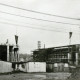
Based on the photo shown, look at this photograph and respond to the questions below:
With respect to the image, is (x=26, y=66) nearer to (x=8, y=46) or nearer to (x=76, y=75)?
(x=8, y=46)

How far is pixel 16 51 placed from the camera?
71.0 metres

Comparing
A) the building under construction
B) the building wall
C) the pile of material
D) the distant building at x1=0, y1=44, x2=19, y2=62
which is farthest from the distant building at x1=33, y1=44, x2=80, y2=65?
the pile of material

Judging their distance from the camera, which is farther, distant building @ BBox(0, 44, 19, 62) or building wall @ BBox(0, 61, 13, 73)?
distant building @ BBox(0, 44, 19, 62)

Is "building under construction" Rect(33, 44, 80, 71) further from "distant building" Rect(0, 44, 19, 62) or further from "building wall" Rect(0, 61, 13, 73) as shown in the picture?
"building wall" Rect(0, 61, 13, 73)

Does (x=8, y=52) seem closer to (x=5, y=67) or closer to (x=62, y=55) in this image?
(x=5, y=67)

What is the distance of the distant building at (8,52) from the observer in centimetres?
6745

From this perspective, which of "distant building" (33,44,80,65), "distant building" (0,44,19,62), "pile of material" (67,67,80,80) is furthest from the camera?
"distant building" (33,44,80,65)

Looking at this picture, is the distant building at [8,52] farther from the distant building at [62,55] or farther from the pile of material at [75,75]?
the pile of material at [75,75]

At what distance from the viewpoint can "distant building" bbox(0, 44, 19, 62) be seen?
2656 inches

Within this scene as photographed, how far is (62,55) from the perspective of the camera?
2800 inches

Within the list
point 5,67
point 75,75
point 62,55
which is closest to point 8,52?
point 5,67

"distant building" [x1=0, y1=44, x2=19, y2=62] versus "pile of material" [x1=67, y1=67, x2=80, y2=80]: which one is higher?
"distant building" [x1=0, y1=44, x2=19, y2=62]

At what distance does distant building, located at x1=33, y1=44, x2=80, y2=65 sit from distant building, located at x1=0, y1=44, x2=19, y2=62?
324 inches

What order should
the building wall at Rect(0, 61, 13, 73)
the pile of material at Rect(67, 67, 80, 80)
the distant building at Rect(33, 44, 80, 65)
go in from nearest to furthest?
the pile of material at Rect(67, 67, 80, 80)
the building wall at Rect(0, 61, 13, 73)
the distant building at Rect(33, 44, 80, 65)
